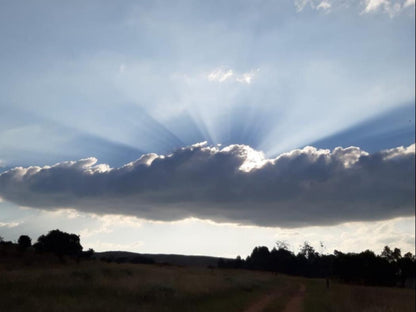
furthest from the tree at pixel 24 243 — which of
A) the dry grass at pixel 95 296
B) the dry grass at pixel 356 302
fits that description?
the dry grass at pixel 356 302

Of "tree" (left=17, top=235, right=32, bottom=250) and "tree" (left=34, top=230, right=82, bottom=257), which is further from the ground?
"tree" (left=34, top=230, right=82, bottom=257)

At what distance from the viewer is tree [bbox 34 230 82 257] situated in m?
52.5

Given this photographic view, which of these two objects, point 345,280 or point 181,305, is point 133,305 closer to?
point 181,305

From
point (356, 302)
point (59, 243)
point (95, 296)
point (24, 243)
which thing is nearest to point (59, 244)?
point (59, 243)

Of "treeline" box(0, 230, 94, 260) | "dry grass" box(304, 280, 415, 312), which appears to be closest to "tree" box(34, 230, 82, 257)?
"treeline" box(0, 230, 94, 260)

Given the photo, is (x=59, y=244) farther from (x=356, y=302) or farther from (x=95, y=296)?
(x=356, y=302)

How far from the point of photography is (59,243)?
53875mm

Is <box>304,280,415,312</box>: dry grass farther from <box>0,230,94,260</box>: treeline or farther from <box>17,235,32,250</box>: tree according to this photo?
<box>0,230,94,260</box>: treeline

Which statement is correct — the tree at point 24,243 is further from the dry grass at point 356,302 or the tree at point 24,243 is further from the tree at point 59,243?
the dry grass at point 356,302

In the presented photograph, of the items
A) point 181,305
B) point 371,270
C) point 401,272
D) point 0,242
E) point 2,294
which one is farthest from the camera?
point 401,272

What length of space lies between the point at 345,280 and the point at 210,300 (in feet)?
232

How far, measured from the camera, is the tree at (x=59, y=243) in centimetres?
5247

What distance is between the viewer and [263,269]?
136000mm

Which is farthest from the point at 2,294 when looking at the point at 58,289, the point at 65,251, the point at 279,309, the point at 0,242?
the point at 65,251
